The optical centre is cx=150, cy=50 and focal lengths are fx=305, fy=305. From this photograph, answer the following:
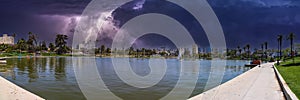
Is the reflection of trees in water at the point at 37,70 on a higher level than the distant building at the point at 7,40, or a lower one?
lower

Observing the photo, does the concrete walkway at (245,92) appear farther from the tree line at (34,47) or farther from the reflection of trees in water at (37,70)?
the tree line at (34,47)

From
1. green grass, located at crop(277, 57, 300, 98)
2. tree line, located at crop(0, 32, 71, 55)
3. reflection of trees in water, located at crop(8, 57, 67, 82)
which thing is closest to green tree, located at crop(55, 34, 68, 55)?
tree line, located at crop(0, 32, 71, 55)

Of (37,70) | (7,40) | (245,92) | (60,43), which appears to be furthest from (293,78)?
(7,40)

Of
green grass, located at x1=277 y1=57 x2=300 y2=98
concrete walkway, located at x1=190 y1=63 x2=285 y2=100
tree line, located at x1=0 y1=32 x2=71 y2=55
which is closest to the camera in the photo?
concrete walkway, located at x1=190 y1=63 x2=285 y2=100

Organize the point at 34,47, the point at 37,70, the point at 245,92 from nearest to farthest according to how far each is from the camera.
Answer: the point at 245,92, the point at 37,70, the point at 34,47

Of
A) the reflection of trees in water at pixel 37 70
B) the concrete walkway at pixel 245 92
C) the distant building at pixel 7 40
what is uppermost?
the distant building at pixel 7 40

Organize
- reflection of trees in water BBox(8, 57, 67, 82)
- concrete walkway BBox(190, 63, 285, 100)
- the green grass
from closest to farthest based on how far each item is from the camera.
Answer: concrete walkway BBox(190, 63, 285, 100) < the green grass < reflection of trees in water BBox(8, 57, 67, 82)

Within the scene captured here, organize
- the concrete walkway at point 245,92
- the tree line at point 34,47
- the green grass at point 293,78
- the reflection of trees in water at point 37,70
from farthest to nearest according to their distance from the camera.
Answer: the tree line at point 34,47, the reflection of trees in water at point 37,70, the green grass at point 293,78, the concrete walkway at point 245,92

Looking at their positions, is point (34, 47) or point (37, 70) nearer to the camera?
point (37, 70)

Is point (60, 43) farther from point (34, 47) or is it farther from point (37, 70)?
point (37, 70)

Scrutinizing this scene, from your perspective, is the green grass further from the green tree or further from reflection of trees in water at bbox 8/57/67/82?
the green tree

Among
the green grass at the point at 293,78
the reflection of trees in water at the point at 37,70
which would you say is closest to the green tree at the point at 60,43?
the reflection of trees in water at the point at 37,70

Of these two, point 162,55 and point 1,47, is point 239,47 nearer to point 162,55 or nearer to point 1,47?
point 162,55

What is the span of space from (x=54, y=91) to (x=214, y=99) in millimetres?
8850
